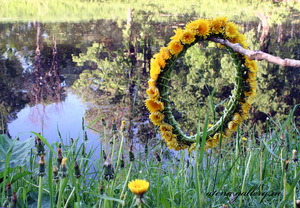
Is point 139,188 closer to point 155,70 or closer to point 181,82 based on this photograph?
point 155,70

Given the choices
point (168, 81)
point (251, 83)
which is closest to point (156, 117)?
point (168, 81)

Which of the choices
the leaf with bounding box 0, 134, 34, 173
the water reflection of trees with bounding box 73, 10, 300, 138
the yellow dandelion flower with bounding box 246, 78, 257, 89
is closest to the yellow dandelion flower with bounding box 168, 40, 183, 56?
the yellow dandelion flower with bounding box 246, 78, 257, 89

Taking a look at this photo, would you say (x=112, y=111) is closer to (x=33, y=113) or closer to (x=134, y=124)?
(x=134, y=124)

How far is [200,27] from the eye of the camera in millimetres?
1458

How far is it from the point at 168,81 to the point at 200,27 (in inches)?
12.7

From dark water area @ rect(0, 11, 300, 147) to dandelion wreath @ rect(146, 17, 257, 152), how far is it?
34cm

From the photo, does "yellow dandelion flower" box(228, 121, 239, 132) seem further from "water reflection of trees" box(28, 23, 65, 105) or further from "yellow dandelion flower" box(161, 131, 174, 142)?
"water reflection of trees" box(28, 23, 65, 105)

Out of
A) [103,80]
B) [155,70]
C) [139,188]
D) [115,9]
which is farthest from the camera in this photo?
[115,9]

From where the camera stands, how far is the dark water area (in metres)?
3.76

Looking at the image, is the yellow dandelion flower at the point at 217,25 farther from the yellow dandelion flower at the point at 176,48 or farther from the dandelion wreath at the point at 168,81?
the yellow dandelion flower at the point at 176,48

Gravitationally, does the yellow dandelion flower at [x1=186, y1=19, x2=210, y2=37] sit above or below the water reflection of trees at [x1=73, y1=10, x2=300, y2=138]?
above

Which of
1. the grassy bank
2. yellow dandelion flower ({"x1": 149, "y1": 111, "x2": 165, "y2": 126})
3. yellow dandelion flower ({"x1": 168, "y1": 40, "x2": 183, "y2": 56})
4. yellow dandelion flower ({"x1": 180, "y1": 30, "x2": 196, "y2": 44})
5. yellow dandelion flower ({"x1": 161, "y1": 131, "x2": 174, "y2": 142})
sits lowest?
yellow dandelion flower ({"x1": 161, "y1": 131, "x2": 174, "y2": 142})

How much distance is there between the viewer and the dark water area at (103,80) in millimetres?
3760

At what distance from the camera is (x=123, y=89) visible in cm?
474
